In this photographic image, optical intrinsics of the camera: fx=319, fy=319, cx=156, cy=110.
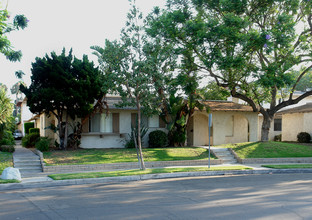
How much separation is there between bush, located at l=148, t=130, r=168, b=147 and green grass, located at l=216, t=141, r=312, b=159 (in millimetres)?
4391

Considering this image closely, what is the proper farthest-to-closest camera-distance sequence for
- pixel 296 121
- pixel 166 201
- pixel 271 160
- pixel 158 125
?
pixel 296 121 → pixel 158 125 → pixel 271 160 → pixel 166 201

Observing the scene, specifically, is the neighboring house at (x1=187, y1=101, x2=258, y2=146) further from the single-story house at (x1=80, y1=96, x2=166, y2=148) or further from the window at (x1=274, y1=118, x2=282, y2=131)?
the window at (x1=274, y1=118, x2=282, y2=131)

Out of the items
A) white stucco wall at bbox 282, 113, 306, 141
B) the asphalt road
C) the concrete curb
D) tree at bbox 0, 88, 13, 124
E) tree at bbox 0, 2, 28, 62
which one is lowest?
the concrete curb

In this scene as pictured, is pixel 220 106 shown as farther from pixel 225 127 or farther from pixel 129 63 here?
pixel 129 63

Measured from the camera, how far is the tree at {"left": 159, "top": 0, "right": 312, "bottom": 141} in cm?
1764

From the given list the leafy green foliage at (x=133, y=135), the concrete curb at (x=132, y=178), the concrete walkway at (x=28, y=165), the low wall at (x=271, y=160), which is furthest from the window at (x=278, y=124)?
the concrete walkway at (x=28, y=165)

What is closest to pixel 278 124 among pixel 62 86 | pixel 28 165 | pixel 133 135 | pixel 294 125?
pixel 294 125

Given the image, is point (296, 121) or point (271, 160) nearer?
point (271, 160)

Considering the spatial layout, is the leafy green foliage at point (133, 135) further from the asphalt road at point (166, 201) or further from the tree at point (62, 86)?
the asphalt road at point (166, 201)

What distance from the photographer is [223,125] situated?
2455cm

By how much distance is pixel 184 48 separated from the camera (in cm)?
1981

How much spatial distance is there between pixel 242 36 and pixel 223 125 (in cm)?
890

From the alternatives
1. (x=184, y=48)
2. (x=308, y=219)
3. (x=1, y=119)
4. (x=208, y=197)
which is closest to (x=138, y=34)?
(x=184, y=48)

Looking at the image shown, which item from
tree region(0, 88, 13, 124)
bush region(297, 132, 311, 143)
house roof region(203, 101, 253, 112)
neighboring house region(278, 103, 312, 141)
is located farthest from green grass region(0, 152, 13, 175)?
neighboring house region(278, 103, 312, 141)
